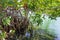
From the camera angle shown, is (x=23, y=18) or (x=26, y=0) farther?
(x=23, y=18)

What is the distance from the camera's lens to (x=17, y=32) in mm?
3828

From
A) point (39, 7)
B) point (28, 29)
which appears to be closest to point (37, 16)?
point (39, 7)

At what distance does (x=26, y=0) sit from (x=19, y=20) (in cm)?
66

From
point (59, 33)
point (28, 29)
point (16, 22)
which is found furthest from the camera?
point (59, 33)

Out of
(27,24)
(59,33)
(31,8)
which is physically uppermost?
(31,8)

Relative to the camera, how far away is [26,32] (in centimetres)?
388

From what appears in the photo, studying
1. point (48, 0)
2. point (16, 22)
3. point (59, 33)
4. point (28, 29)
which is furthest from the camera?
point (59, 33)

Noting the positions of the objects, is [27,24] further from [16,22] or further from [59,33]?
[59,33]

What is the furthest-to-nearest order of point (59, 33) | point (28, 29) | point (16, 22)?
point (59, 33)
point (28, 29)
point (16, 22)

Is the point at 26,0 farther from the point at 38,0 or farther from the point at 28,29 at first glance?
the point at 28,29

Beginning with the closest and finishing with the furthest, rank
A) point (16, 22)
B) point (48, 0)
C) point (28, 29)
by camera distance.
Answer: point (48, 0) < point (16, 22) < point (28, 29)

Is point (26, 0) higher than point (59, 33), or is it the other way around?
point (26, 0)

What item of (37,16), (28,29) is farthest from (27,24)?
(37,16)

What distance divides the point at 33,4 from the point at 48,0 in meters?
0.24
